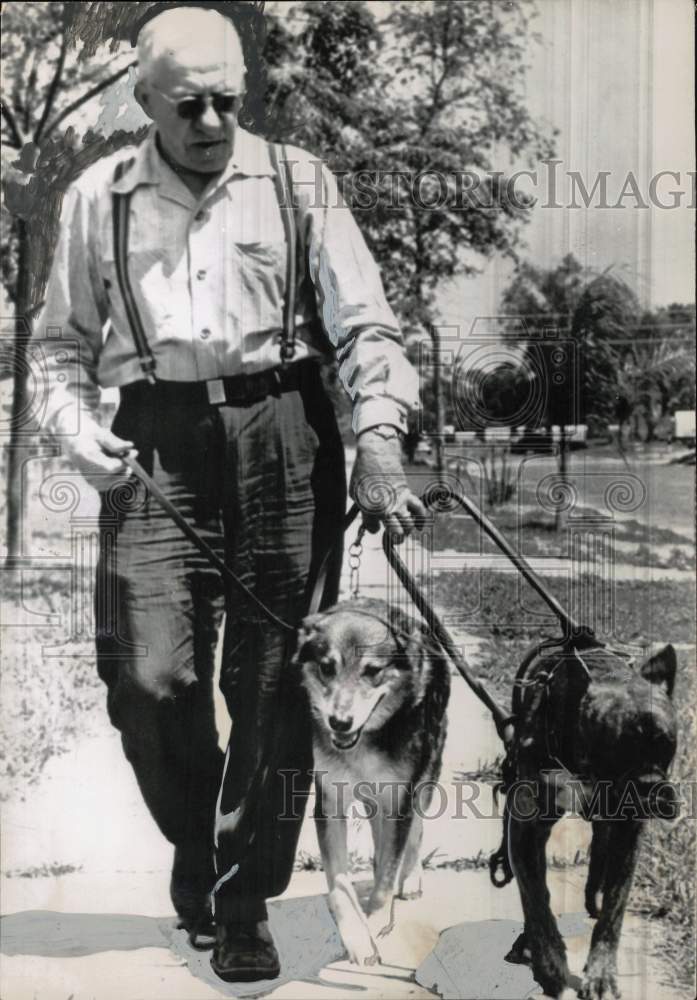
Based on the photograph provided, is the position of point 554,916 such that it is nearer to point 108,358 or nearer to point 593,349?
point 593,349

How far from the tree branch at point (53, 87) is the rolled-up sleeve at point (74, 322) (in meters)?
Result: 0.29

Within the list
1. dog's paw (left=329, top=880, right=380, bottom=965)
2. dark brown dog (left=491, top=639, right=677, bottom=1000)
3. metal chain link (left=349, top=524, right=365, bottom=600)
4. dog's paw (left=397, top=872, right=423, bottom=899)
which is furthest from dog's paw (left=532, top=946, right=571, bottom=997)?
metal chain link (left=349, top=524, right=365, bottom=600)

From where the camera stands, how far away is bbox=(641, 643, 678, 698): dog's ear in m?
4.14

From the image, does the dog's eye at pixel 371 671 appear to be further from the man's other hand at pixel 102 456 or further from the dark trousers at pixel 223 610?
the man's other hand at pixel 102 456

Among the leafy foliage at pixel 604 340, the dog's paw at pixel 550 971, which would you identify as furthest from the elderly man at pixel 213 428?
the dog's paw at pixel 550 971

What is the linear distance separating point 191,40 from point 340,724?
8.14 feet

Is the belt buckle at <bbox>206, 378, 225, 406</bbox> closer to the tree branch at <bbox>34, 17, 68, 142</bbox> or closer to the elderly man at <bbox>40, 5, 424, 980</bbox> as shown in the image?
the elderly man at <bbox>40, 5, 424, 980</bbox>

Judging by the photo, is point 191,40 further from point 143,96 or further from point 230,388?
point 230,388

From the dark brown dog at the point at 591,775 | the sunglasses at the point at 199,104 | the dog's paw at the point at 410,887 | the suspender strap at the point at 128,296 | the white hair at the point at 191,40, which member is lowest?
the dog's paw at the point at 410,887

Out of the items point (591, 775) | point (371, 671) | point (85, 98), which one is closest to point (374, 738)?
point (371, 671)

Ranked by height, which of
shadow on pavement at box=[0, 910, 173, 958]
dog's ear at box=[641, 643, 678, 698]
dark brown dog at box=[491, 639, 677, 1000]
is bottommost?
shadow on pavement at box=[0, 910, 173, 958]

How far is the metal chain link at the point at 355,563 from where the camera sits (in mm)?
4113

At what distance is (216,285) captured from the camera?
4031 mm

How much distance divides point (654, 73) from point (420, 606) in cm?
213
